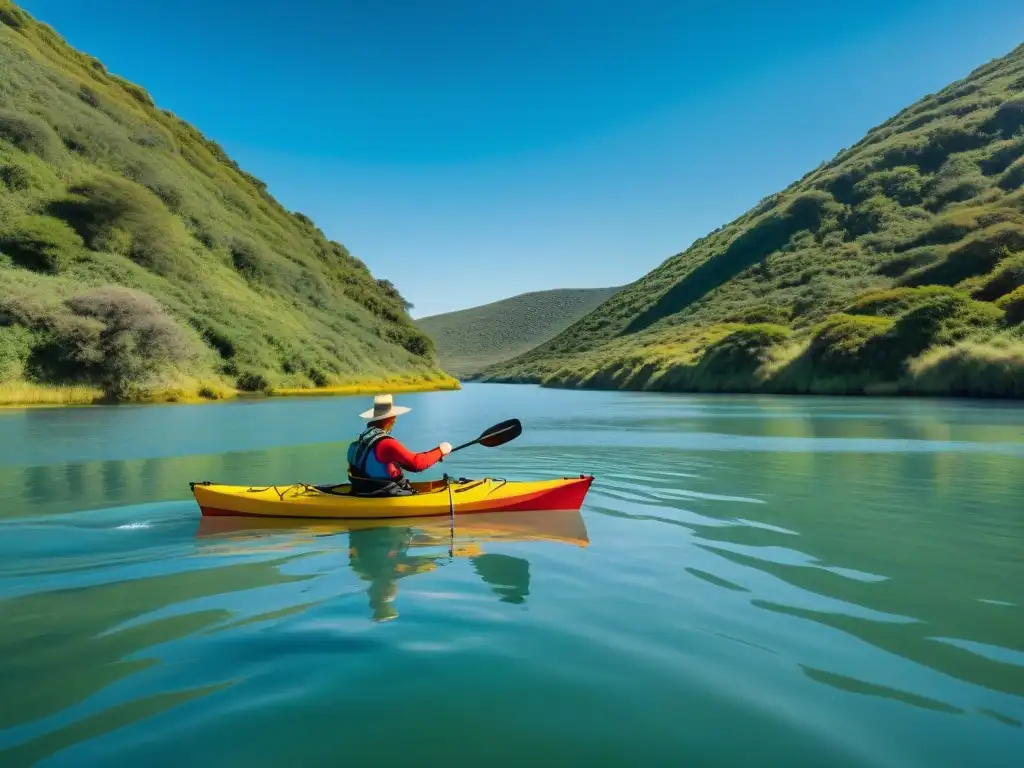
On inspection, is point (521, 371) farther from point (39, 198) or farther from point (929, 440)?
point (929, 440)

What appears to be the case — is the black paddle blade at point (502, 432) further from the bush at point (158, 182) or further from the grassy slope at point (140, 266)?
the bush at point (158, 182)

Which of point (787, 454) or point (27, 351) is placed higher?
point (27, 351)

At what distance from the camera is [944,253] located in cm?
5888

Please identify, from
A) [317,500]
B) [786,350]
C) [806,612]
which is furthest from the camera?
[786,350]

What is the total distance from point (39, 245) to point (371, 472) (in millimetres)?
44263

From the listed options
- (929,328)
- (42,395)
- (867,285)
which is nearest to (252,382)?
(42,395)

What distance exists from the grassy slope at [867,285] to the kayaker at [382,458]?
117ft

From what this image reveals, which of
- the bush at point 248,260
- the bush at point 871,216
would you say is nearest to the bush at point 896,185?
the bush at point 871,216

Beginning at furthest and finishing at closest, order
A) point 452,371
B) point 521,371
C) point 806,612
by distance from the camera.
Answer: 1. point 452,371
2. point 521,371
3. point 806,612

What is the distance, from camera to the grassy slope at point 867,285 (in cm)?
4119

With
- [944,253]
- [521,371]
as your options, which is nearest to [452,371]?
[521,371]

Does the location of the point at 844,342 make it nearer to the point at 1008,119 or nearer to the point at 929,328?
the point at 929,328

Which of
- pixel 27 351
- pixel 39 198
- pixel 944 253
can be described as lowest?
pixel 27 351

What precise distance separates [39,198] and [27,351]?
18.1 m
